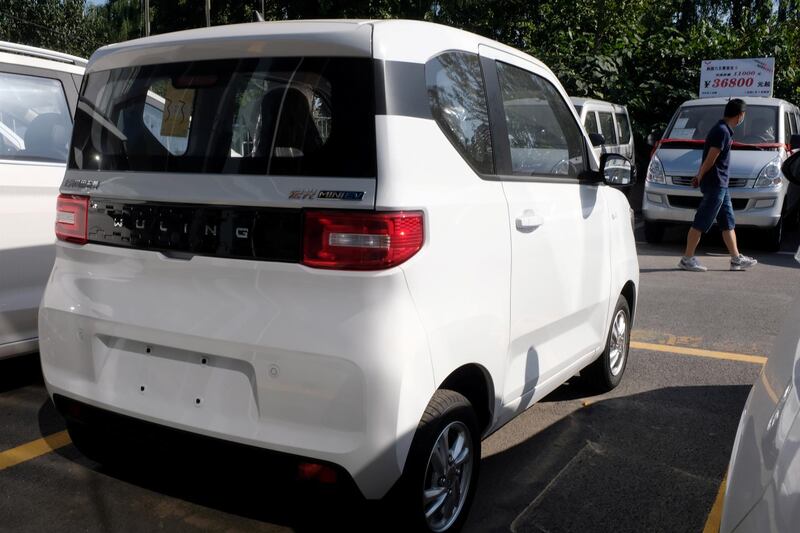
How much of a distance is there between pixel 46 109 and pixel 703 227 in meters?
6.72

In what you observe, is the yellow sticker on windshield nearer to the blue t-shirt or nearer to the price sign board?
the blue t-shirt

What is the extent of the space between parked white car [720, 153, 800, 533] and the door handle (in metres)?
1.19

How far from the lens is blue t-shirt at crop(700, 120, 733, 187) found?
27.3 ft

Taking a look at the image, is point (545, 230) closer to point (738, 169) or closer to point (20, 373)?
point (20, 373)

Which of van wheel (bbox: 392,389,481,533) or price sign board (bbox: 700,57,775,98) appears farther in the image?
price sign board (bbox: 700,57,775,98)

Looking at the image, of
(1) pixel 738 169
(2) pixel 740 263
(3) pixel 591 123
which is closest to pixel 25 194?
(2) pixel 740 263

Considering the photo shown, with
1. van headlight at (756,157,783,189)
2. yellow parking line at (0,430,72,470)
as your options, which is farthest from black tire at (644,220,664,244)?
yellow parking line at (0,430,72,470)

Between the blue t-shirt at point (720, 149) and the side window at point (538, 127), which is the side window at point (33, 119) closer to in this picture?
Result: the side window at point (538, 127)

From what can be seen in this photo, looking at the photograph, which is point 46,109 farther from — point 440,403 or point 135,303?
point 440,403

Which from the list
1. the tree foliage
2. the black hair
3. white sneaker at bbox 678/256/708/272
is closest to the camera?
the black hair

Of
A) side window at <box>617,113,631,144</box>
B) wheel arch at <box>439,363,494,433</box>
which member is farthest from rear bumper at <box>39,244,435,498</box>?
side window at <box>617,113,631,144</box>

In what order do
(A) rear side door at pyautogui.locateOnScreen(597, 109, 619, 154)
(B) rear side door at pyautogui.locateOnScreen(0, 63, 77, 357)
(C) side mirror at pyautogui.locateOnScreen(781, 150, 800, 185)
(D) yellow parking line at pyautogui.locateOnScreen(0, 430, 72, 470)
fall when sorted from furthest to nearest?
(A) rear side door at pyautogui.locateOnScreen(597, 109, 619, 154) < (B) rear side door at pyautogui.locateOnScreen(0, 63, 77, 357) < (D) yellow parking line at pyautogui.locateOnScreen(0, 430, 72, 470) < (C) side mirror at pyautogui.locateOnScreen(781, 150, 800, 185)

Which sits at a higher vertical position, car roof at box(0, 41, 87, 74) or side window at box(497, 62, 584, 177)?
car roof at box(0, 41, 87, 74)

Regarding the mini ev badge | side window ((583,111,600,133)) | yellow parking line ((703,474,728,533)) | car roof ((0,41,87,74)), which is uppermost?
side window ((583,111,600,133))
